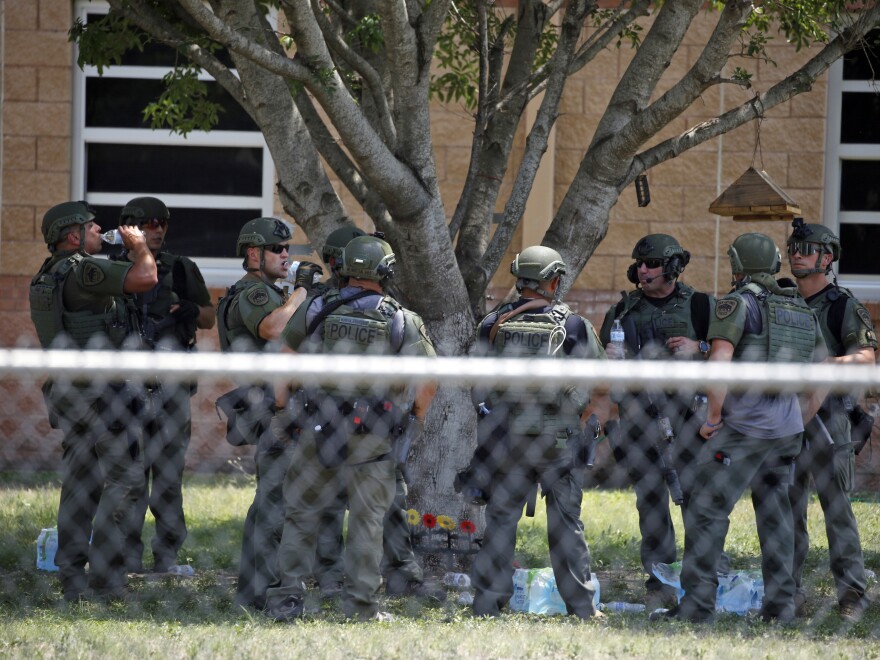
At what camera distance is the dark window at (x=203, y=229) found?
9.88 m

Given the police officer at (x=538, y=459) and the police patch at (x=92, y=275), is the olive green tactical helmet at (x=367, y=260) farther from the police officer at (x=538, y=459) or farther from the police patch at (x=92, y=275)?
the police patch at (x=92, y=275)

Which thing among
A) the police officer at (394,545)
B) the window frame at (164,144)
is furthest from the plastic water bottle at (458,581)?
the window frame at (164,144)

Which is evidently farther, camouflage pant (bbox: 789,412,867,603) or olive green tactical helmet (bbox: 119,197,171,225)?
olive green tactical helmet (bbox: 119,197,171,225)

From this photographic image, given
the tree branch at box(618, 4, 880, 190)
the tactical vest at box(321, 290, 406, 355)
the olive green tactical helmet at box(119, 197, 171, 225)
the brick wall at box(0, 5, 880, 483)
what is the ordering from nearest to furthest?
the tactical vest at box(321, 290, 406, 355) → the tree branch at box(618, 4, 880, 190) → the olive green tactical helmet at box(119, 197, 171, 225) → the brick wall at box(0, 5, 880, 483)

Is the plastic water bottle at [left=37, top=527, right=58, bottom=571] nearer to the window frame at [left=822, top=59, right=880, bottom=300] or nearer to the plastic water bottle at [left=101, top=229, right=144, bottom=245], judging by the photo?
the plastic water bottle at [left=101, top=229, right=144, bottom=245]

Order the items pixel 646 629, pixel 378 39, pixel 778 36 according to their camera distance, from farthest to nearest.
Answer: pixel 778 36, pixel 378 39, pixel 646 629

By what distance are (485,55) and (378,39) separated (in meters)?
0.91

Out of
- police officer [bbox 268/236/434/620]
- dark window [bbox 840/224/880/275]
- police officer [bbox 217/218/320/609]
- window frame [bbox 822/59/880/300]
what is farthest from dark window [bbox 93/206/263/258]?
dark window [bbox 840/224/880/275]

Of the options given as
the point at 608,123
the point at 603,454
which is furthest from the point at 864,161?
the point at 608,123

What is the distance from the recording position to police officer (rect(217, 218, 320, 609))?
19.3 ft

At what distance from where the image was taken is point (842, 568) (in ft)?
19.0

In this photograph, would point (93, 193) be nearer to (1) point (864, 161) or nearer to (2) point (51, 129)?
(2) point (51, 129)

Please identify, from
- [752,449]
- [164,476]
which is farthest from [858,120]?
[164,476]

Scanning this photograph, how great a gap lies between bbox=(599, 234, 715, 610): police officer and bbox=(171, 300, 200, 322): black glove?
7.84ft
